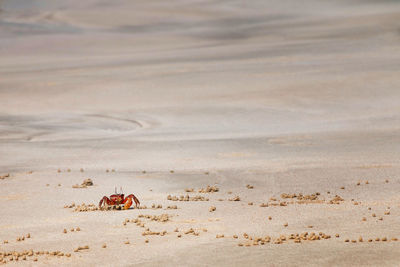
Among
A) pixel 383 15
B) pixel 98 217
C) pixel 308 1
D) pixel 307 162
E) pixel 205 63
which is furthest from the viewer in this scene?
pixel 308 1

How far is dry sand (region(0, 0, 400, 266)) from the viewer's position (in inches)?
391

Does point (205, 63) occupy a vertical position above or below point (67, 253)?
above

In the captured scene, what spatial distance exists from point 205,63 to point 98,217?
28.0m

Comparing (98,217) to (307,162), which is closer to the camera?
(98,217)

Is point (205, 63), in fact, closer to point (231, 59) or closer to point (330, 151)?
point (231, 59)

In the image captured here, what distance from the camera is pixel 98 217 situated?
1139 centimetres

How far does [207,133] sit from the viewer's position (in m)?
22.2

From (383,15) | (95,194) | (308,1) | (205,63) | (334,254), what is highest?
(308,1)

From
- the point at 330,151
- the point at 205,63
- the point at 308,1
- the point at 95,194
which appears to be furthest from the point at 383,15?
the point at 95,194

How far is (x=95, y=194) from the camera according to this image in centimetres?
1360

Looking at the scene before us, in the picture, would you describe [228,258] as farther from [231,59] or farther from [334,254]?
[231,59]

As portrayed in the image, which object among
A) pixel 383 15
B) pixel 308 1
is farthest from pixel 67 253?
pixel 308 1

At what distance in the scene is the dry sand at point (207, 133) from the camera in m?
9.93

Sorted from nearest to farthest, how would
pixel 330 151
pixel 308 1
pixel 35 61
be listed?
pixel 330 151
pixel 35 61
pixel 308 1
